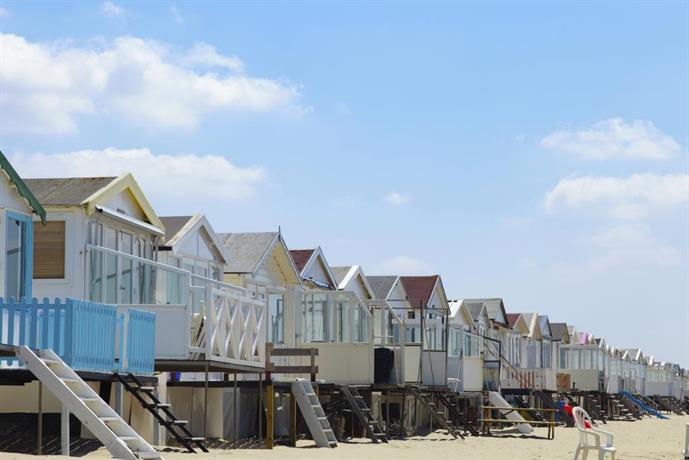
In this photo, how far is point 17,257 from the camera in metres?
20.1

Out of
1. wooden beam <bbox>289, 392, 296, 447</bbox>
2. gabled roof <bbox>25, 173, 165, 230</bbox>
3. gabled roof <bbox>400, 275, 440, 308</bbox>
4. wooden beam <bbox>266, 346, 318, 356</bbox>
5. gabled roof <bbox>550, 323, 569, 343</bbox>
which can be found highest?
gabled roof <bbox>25, 173, 165, 230</bbox>

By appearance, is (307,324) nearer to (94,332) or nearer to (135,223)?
(135,223)

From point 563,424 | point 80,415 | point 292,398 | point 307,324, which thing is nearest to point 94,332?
point 80,415

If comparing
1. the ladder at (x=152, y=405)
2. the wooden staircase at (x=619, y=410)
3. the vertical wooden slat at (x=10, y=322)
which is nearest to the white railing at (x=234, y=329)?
the ladder at (x=152, y=405)

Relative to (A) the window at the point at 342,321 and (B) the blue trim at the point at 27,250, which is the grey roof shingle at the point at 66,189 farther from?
(A) the window at the point at 342,321

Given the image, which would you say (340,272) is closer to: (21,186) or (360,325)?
(360,325)

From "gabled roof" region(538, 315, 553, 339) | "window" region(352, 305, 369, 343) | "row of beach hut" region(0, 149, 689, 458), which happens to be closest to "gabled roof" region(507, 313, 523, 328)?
"gabled roof" region(538, 315, 553, 339)

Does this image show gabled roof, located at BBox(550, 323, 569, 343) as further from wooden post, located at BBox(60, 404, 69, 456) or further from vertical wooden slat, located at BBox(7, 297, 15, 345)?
wooden post, located at BBox(60, 404, 69, 456)

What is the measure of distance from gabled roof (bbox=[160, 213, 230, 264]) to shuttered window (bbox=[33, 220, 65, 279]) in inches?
147

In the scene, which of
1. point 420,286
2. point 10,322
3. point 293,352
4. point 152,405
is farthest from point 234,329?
point 420,286

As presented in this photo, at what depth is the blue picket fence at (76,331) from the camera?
16.3m

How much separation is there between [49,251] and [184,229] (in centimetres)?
485

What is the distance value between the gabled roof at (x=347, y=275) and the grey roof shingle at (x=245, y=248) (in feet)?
18.2

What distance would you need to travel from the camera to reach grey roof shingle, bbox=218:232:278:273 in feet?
95.6
